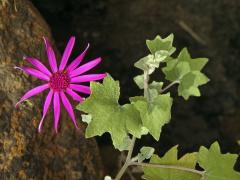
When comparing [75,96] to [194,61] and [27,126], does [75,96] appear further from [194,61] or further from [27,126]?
[194,61]

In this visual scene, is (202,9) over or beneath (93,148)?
over

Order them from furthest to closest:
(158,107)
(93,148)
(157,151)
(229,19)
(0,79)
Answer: (229,19) < (157,151) < (93,148) < (0,79) < (158,107)

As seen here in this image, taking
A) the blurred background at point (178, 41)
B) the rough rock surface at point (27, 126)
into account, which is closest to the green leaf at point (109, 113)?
the rough rock surface at point (27, 126)

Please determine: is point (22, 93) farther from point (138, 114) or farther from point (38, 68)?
point (138, 114)

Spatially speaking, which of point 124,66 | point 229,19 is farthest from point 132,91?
point 229,19

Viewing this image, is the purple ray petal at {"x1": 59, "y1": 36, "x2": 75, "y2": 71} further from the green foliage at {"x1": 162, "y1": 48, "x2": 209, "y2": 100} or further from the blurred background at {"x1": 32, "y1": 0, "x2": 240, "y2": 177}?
the blurred background at {"x1": 32, "y1": 0, "x2": 240, "y2": 177}

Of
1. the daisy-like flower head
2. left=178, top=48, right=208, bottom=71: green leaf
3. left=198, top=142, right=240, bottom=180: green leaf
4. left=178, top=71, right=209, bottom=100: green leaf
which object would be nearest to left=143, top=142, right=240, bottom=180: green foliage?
left=198, top=142, right=240, bottom=180: green leaf
